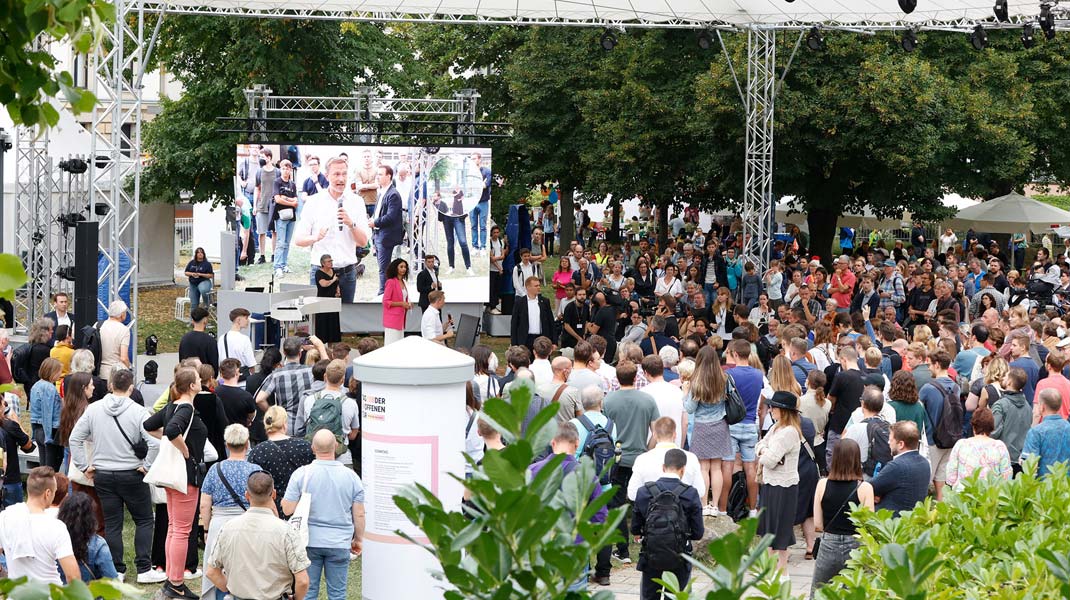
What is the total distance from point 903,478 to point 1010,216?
21.7 m

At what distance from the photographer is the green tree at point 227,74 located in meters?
24.6

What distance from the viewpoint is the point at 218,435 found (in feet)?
28.9

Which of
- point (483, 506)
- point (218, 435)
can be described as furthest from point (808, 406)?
point (483, 506)

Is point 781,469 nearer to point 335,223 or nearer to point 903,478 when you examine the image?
point 903,478

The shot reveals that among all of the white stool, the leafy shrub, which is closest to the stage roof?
the white stool

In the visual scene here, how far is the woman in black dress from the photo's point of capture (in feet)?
58.8

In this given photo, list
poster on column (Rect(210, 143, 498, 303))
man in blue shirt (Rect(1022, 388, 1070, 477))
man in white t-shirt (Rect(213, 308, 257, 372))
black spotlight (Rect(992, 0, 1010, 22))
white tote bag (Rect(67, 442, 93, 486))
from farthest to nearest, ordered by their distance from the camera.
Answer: poster on column (Rect(210, 143, 498, 303)), black spotlight (Rect(992, 0, 1010, 22)), man in white t-shirt (Rect(213, 308, 257, 372)), man in blue shirt (Rect(1022, 388, 1070, 477)), white tote bag (Rect(67, 442, 93, 486))

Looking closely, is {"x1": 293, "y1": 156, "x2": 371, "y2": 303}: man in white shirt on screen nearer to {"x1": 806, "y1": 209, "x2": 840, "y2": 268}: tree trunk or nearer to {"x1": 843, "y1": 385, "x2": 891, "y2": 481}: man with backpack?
{"x1": 806, "y1": 209, "x2": 840, "y2": 268}: tree trunk

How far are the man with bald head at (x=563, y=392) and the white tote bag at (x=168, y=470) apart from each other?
252cm

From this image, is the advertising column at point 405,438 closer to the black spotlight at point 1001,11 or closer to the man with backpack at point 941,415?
the man with backpack at point 941,415

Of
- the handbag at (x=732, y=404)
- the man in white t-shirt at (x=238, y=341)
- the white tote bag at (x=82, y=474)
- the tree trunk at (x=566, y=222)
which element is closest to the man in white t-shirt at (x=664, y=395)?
the handbag at (x=732, y=404)

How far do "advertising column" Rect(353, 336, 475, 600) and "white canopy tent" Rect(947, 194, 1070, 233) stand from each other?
74.1 ft

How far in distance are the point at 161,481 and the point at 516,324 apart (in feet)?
27.3

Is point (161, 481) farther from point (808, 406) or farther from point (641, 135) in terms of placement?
point (641, 135)
